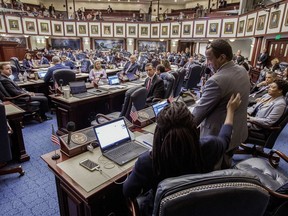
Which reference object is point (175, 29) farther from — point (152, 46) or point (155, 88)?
point (155, 88)

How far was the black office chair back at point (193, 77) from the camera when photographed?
23.8ft

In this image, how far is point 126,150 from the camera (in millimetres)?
1770

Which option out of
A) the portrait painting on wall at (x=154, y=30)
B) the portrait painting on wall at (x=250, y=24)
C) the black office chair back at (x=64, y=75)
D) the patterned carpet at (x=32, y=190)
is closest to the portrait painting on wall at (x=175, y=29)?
the portrait painting on wall at (x=154, y=30)

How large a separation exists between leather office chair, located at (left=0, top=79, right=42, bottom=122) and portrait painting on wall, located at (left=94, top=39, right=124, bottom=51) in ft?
49.5

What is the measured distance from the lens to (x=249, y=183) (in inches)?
32.7

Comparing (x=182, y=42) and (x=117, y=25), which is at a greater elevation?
(x=117, y=25)

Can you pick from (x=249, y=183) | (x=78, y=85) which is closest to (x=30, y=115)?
(x=78, y=85)

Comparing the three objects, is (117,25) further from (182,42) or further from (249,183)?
(249,183)

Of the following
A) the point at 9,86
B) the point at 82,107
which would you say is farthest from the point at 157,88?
the point at 9,86

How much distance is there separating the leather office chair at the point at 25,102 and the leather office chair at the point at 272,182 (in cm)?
402

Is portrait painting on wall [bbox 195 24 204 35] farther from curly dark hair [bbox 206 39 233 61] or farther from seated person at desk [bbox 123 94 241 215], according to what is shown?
seated person at desk [bbox 123 94 241 215]

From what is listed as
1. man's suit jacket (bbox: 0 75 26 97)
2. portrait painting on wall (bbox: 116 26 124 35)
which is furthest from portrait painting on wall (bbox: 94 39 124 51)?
man's suit jacket (bbox: 0 75 26 97)

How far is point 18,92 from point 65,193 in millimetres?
3169

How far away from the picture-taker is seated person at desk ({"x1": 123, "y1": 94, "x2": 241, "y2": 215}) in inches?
38.0
